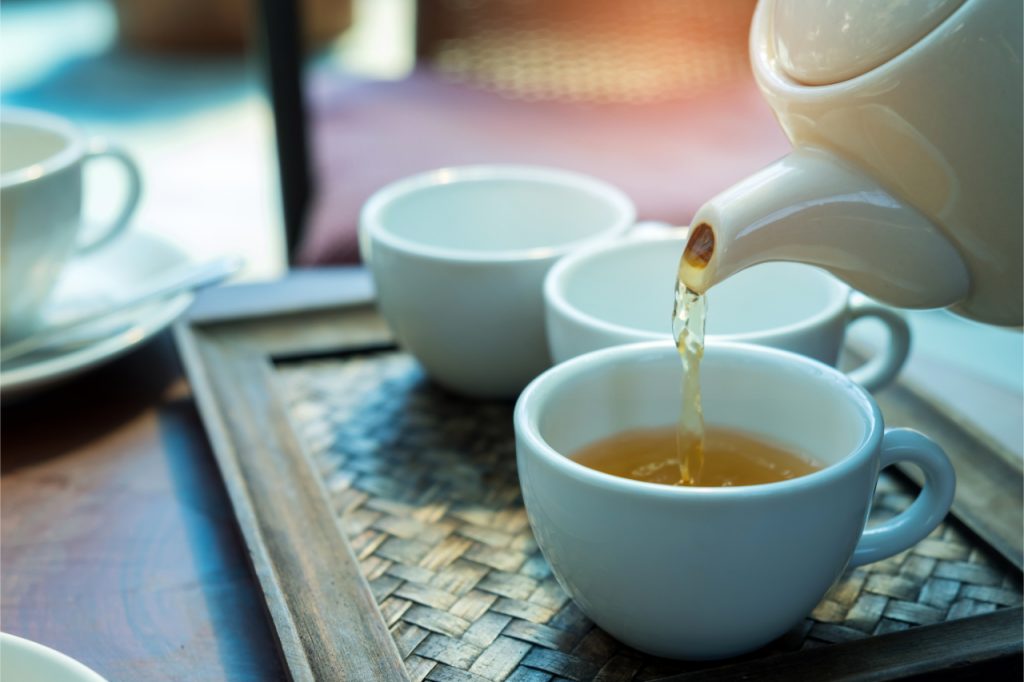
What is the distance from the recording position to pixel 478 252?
2.52ft

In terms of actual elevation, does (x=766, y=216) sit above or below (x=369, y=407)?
above

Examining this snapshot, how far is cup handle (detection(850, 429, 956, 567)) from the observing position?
18.3 inches

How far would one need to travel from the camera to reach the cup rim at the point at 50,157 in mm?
647

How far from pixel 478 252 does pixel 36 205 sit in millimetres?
267

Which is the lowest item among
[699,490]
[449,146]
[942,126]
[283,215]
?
[283,215]

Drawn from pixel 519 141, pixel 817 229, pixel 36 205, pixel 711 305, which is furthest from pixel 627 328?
pixel 519 141

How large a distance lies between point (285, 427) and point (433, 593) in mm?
179

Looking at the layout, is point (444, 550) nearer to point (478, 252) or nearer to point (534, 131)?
point (478, 252)

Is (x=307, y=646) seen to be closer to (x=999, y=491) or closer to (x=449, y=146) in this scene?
(x=999, y=491)

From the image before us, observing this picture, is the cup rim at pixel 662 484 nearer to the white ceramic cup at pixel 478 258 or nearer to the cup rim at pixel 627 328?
the cup rim at pixel 627 328

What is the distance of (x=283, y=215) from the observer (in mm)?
1406

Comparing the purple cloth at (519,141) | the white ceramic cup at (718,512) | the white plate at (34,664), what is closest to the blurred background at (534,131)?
the purple cloth at (519,141)

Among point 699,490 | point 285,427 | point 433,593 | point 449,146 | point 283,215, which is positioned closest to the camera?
point 699,490

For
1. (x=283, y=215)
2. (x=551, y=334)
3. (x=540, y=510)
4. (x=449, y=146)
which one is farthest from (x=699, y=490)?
(x=283, y=215)
